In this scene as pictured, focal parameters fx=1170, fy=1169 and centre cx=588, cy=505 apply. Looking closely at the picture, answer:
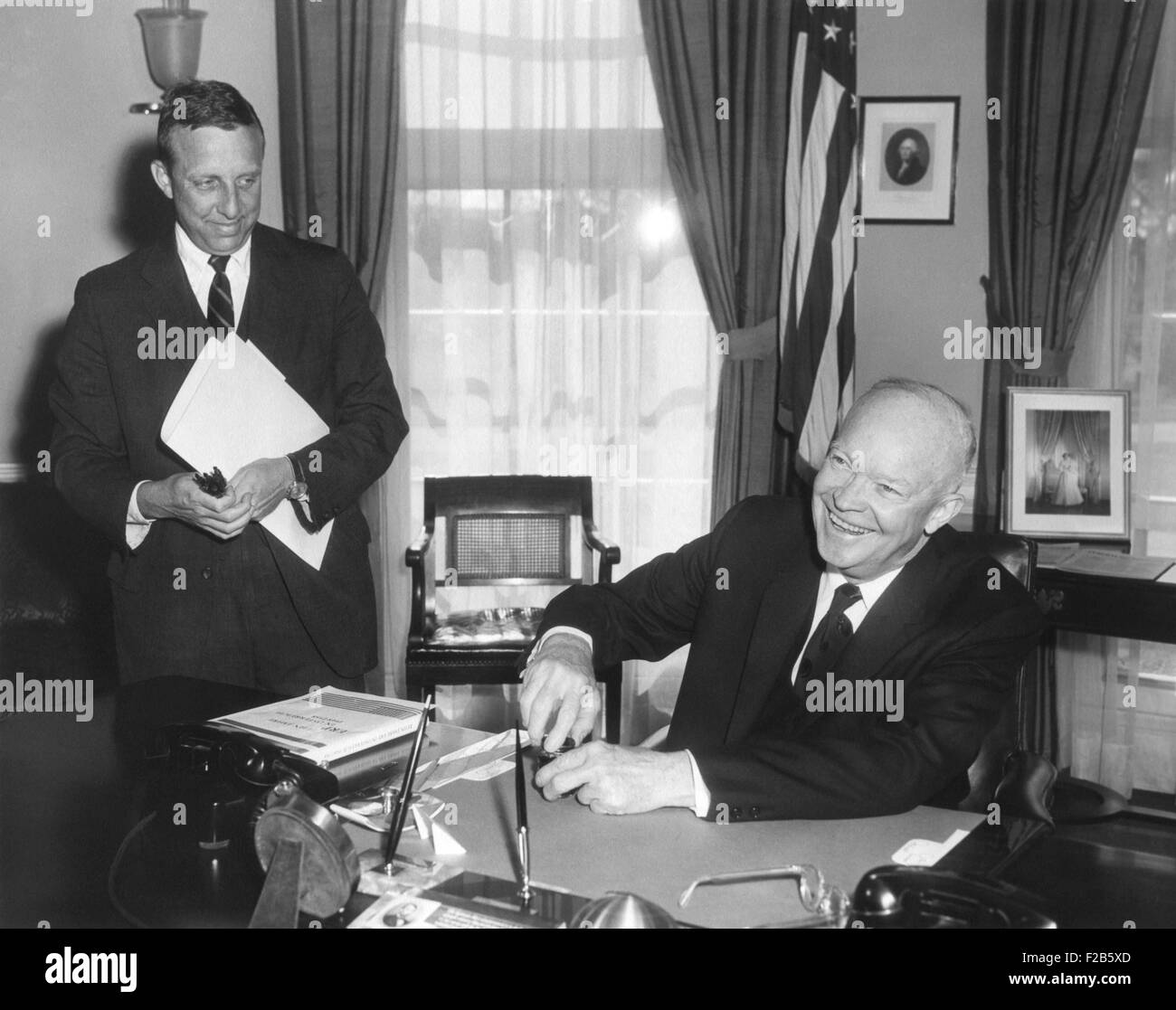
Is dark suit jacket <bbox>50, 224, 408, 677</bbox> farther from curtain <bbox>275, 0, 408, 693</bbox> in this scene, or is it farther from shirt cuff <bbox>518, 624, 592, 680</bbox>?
curtain <bbox>275, 0, 408, 693</bbox>

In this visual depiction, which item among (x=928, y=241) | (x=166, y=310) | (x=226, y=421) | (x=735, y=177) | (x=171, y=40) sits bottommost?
(x=226, y=421)

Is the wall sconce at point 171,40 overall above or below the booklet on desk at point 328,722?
above

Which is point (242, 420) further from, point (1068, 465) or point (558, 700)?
point (1068, 465)

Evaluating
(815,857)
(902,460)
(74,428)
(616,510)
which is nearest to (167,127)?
(74,428)

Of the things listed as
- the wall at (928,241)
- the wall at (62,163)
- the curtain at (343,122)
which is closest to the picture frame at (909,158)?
the wall at (928,241)

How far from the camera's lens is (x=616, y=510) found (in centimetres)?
488

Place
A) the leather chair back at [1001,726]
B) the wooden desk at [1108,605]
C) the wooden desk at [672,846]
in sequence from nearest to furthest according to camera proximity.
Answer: the wooden desk at [672,846] → the leather chair back at [1001,726] → the wooden desk at [1108,605]

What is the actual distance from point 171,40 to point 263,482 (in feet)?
8.75

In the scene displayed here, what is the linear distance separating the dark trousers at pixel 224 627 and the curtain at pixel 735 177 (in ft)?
8.11

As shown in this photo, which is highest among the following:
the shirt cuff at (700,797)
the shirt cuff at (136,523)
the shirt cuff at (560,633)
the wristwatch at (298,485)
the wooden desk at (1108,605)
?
the wristwatch at (298,485)

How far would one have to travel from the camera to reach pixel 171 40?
4.27m

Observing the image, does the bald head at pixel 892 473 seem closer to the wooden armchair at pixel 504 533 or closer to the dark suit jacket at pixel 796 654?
the dark suit jacket at pixel 796 654

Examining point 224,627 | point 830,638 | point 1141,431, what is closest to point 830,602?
point 830,638

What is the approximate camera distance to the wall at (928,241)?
457cm
